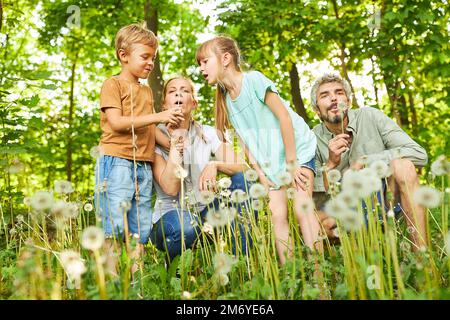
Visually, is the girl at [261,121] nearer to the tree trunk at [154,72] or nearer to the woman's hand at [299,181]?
the woman's hand at [299,181]

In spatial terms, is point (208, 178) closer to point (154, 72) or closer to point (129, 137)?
point (129, 137)

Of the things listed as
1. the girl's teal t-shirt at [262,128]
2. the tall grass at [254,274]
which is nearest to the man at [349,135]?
the girl's teal t-shirt at [262,128]

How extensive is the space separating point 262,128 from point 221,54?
0.52 metres

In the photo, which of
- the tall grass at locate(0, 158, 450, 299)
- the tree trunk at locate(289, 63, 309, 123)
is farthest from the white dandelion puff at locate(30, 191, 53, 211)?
the tree trunk at locate(289, 63, 309, 123)

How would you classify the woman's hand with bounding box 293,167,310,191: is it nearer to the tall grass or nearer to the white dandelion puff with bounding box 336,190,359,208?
the tall grass

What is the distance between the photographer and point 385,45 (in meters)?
6.21

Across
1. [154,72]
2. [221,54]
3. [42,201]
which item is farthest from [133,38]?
[154,72]

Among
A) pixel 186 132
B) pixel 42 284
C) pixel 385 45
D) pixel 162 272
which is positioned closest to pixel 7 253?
pixel 162 272

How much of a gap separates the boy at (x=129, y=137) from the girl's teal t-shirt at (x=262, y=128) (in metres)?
0.40

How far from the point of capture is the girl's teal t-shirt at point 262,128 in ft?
10.0

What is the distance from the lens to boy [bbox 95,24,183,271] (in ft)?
9.78
